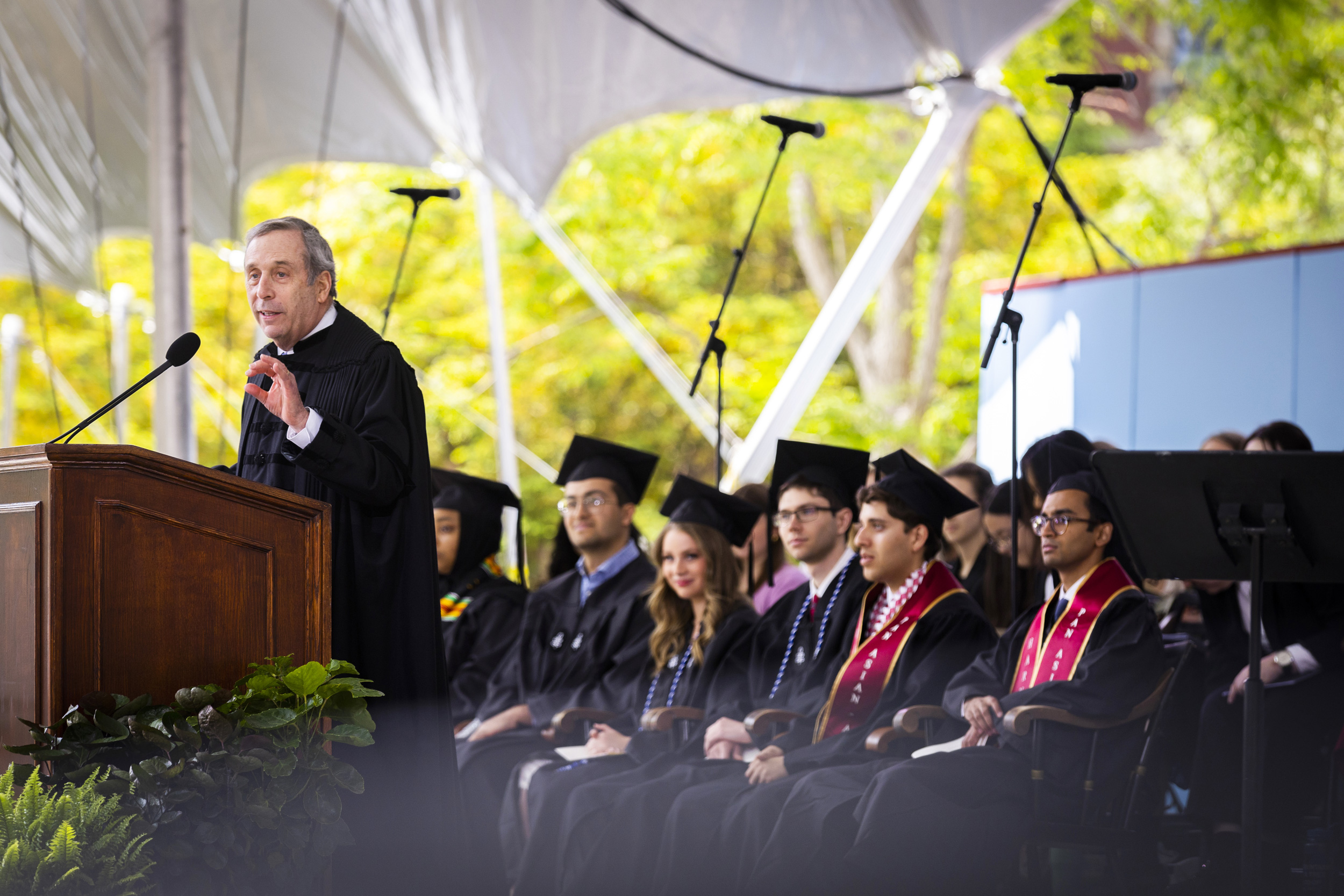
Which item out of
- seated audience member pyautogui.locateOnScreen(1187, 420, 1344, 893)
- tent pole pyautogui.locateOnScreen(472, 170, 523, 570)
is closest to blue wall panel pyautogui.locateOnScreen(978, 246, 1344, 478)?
seated audience member pyautogui.locateOnScreen(1187, 420, 1344, 893)

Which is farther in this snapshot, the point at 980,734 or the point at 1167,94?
the point at 1167,94

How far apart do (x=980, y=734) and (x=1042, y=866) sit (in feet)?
1.48

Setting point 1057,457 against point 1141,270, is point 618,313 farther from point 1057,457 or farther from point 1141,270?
point 1057,457

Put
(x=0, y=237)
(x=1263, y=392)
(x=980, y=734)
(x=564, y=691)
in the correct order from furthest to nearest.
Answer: (x=0, y=237)
(x=1263, y=392)
(x=564, y=691)
(x=980, y=734)

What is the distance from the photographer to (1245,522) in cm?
344

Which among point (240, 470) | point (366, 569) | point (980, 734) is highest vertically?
point (240, 470)

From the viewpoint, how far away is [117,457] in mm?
2326

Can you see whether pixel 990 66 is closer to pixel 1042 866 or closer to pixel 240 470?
pixel 1042 866

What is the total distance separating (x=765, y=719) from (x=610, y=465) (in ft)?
5.27

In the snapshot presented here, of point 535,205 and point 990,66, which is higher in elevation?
point 990,66

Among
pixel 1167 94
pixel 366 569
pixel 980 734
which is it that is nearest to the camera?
pixel 366 569

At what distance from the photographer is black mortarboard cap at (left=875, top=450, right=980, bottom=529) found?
188 inches

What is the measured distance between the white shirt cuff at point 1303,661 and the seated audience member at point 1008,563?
0.83 m

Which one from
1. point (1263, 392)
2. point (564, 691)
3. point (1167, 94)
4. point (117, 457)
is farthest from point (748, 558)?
point (1167, 94)
